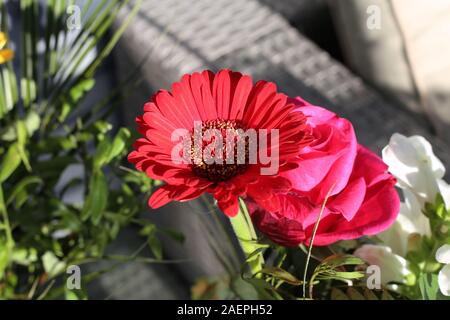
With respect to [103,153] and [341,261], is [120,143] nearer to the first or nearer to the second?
[103,153]

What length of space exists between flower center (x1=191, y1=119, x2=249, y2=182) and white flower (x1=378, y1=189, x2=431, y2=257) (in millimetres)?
153

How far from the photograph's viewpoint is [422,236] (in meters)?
0.40

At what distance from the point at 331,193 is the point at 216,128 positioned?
0.24ft

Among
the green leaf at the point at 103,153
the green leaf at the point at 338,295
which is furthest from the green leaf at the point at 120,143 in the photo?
the green leaf at the point at 338,295

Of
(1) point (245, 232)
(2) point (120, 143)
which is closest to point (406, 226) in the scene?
(1) point (245, 232)

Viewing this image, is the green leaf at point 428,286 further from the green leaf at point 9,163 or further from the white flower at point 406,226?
the green leaf at point 9,163

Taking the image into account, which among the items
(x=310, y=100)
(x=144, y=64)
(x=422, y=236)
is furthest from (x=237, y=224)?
(x=144, y=64)

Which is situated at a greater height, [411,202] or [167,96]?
[167,96]

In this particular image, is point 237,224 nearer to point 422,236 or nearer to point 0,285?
point 422,236

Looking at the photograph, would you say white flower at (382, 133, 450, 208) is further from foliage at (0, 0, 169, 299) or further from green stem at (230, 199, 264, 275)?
foliage at (0, 0, 169, 299)

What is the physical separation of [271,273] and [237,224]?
0.04 metres

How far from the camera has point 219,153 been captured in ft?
0.98

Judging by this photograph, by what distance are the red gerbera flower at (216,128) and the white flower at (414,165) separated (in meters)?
0.12

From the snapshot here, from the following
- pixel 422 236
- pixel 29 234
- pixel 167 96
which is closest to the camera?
pixel 167 96
